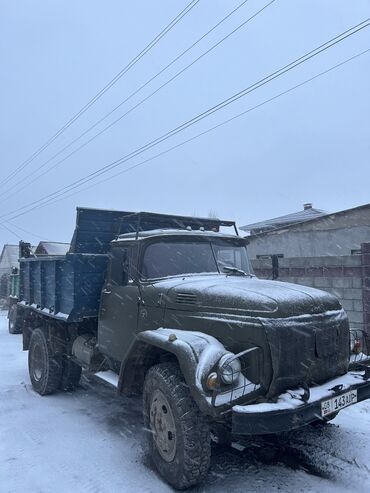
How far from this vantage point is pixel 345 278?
837 centimetres

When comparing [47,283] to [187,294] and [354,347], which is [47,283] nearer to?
[187,294]

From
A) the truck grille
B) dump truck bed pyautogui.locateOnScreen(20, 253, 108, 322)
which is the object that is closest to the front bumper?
the truck grille

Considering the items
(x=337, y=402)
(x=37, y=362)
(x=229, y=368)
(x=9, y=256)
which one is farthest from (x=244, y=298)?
(x=9, y=256)

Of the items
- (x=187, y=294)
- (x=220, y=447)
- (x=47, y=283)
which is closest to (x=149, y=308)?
(x=187, y=294)

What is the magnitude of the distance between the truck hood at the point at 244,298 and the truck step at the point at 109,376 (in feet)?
4.22

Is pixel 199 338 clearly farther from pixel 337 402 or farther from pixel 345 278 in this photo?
pixel 345 278

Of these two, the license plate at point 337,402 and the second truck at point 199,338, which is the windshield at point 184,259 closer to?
the second truck at point 199,338

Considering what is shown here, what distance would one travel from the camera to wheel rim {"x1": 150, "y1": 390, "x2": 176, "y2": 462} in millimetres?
3922

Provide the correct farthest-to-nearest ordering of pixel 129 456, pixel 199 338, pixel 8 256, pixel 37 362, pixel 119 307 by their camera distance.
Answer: pixel 8 256
pixel 37 362
pixel 119 307
pixel 129 456
pixel 199 338

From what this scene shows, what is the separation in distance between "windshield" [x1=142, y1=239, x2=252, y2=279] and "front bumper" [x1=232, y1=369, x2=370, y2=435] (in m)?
1.91

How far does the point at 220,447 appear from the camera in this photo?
4680mm

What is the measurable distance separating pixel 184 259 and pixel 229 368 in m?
1.80

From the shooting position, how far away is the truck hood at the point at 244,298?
386 centimetres

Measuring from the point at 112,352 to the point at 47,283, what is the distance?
6.75 ft
